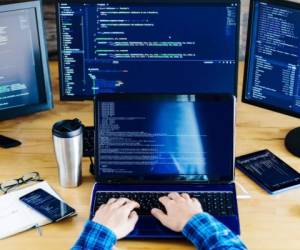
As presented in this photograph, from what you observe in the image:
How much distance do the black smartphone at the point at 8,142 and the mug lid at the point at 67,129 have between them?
12.1 inches

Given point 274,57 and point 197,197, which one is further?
point 274,57

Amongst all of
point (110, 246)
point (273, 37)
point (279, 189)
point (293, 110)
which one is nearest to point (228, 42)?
point (273, 37)

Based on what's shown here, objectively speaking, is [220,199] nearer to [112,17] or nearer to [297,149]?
[297,149]

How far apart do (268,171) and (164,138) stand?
33cm

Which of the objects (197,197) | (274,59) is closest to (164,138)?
(197,197)

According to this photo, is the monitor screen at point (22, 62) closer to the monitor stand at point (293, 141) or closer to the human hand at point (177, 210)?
the human hand at point (177, 210)

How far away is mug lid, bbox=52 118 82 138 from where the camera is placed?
169 centimetres

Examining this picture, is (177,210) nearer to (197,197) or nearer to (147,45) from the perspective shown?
(197,197)

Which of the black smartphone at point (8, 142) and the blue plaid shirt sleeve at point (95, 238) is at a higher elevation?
the black smartphone at point (8, 142)

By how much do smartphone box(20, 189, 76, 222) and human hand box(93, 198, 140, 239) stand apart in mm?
97

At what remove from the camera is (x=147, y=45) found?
1.95 m

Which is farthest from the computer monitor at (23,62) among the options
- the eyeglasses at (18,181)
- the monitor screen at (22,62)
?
the eyeglasses at (18,181)

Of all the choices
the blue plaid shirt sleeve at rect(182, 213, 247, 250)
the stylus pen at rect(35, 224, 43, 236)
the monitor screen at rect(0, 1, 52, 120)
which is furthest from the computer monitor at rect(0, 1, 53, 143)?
the blue plaid shirt sleeve at rect(182, 213, 247, 250)

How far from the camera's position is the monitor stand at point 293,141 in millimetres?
1926
